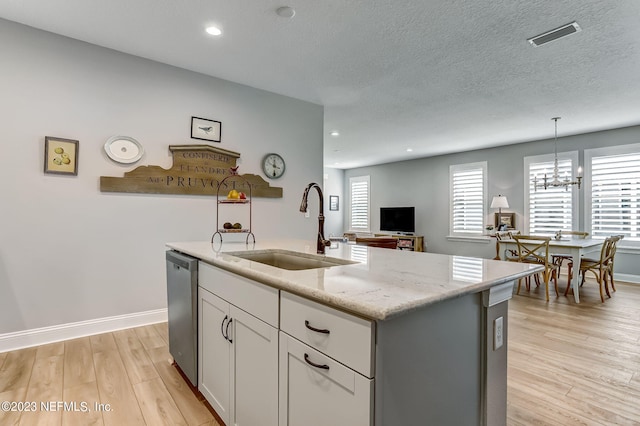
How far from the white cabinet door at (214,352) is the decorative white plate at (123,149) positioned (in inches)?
74.8

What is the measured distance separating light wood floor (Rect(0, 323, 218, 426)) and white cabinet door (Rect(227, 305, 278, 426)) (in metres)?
0.43

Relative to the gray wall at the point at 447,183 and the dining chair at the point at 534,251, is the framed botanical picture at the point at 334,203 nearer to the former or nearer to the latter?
the gray wall at the point at 447,183

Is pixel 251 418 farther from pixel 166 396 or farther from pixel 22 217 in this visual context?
pixel 22 217

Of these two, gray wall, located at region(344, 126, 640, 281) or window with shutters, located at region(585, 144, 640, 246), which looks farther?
gray wall, located at region(344, 126, 640, 281)

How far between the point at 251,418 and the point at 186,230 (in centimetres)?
246

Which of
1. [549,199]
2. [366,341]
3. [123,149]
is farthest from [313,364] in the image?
[549,199]

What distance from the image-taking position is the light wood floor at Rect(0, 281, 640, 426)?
1808mm

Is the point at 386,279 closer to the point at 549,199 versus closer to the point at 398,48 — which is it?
the point at 398,48

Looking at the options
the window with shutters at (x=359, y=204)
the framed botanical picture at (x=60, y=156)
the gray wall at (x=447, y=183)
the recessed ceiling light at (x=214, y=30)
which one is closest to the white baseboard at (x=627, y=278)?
the gray wall at (x=447, y=183)

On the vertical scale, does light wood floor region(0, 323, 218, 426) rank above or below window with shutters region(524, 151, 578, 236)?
below

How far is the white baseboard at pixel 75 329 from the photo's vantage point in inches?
104

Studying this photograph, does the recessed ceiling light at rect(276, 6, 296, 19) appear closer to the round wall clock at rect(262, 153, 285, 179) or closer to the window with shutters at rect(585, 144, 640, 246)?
the round wall clock at rect(262, 153, 285, 179)

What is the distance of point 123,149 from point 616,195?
7.07 metres

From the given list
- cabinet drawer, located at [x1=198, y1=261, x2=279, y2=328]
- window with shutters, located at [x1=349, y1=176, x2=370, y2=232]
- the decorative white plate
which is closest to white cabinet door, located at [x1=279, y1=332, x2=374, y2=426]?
cabinet drawer, located at [x1=198, y1=261, x2=279, y2=328]
